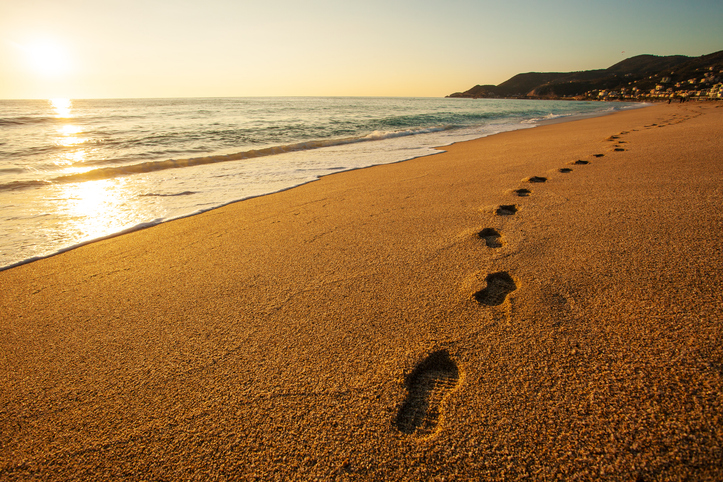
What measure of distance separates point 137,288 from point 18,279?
3.15 ft

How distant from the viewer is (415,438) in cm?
95

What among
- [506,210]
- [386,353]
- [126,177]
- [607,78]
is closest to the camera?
[386,353]

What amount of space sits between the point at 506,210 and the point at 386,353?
1.88 m

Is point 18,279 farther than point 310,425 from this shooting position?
Yes

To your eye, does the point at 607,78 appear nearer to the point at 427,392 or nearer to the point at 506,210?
the point at 506,210

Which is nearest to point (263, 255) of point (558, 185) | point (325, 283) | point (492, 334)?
point (325, 283)

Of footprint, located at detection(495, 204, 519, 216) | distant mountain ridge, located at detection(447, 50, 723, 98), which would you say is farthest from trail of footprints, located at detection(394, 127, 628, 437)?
distant mountain ridge, located at detection(447, 50, 723, 98)

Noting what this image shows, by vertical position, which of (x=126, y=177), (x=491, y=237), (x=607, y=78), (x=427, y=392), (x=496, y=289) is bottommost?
(x=427, y=392)

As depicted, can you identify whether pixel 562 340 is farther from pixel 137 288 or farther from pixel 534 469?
pixel 137 288

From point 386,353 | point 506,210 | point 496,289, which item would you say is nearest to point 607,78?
point 506,210

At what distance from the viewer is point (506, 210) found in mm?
2625

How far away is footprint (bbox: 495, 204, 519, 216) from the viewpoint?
2550 mm

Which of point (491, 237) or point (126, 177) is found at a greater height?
point (126, 177)

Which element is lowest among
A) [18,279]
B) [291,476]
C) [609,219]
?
[291,476]
